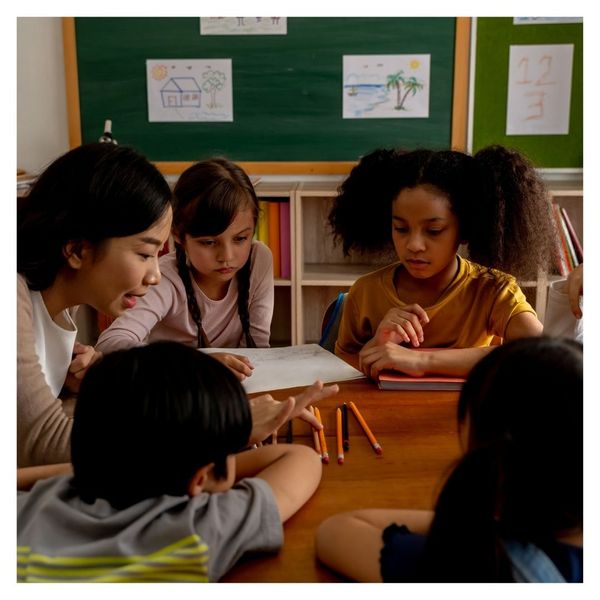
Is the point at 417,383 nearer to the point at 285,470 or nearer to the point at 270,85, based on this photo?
the point at 285,470

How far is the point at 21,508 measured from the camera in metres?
0.76

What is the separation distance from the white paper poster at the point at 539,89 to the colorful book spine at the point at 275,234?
1071 millimetres

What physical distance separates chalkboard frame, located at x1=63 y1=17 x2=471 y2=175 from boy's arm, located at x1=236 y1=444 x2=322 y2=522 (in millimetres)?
2280

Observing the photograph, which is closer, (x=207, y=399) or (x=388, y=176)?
(x=207, y=399)

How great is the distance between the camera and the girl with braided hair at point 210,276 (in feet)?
5.55

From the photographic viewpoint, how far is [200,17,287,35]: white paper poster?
2.96m

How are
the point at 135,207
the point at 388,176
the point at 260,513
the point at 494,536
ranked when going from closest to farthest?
the point at 494,536
the point at 260,513
the point at 135,207
the point at 388,176

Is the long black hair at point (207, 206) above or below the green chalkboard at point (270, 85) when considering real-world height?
below

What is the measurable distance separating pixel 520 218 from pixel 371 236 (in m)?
0.36

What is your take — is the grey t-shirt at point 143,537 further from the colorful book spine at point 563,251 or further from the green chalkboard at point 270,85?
the green chalkboard at point 270,85

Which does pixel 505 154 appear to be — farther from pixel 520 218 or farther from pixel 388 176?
pixel 388 176

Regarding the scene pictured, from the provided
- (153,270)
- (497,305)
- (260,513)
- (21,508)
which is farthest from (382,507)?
(497,305)

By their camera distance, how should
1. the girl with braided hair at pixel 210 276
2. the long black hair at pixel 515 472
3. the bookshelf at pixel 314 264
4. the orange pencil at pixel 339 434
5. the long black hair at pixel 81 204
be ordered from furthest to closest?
the bookshelf at pixel 314 264 < the girl with braided hair at pixel 210 276 < the long black hair at pixel 81 204 < the orange pencil at pixel 339 434 < the long black hair at pixel 515 472

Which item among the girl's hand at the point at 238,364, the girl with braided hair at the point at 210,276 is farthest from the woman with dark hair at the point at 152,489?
the girl with braided hair at the point at 210,276
